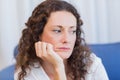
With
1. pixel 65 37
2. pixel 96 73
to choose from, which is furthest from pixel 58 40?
pixel 96 73

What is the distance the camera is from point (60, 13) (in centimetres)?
126

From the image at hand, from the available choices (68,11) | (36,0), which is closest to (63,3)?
(68,11)

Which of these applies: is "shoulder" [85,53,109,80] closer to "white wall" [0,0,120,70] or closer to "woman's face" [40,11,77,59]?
"woman's face" [40,11,77,59]

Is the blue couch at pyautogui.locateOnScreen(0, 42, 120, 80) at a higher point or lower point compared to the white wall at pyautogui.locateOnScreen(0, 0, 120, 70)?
lower

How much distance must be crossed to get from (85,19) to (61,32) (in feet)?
2.80

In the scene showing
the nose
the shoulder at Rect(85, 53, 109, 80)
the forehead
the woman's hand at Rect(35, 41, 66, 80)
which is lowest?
the shoulder at Rect(85, 53, 109, 80)

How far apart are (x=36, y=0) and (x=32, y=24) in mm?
699

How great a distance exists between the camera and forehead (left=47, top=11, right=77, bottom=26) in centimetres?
120

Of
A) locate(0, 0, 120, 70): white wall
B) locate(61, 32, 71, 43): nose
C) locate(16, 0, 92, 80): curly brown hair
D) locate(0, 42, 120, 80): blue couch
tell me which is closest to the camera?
locate(61, 32, 71, 43): nose

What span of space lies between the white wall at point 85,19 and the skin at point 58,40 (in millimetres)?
765

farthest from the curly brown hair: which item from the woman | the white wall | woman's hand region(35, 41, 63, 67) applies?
the white wall

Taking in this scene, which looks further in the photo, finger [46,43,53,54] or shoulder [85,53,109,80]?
shoulder [85,53,109,80]

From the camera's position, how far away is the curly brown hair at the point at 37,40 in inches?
50.5

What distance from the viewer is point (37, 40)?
52.4 inches
